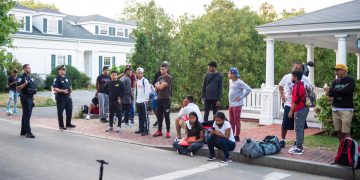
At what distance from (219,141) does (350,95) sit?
2783 millimetres

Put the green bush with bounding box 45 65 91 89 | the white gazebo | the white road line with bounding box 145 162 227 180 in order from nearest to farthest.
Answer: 1. the white road line with bounding box 145 162 227 180
2. the white gazebo
3. the green bush with bounding box 45 65 91 89

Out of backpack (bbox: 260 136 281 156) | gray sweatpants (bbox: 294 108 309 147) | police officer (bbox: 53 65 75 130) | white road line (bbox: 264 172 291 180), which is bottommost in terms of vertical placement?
white road line (bbox: 264 172 291 180)

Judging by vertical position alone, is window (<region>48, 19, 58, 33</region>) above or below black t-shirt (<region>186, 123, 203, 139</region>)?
above

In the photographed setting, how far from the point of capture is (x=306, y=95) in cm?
909

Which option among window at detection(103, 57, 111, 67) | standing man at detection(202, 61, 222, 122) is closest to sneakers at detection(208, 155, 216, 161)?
standing man at detection(202, 61, 222, 122)

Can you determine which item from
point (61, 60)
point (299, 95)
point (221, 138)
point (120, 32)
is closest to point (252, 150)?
point (221, 138)

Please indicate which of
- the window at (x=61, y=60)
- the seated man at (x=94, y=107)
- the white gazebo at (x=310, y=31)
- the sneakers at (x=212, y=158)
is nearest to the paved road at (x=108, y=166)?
the sneakers at (x=212, y=158)

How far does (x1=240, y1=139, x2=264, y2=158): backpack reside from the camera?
881 cm

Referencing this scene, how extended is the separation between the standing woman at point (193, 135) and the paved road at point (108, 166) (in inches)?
9.3

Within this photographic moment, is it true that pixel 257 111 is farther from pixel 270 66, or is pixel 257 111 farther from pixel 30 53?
pixel 30 53

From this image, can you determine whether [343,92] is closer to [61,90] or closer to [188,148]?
[188,148]

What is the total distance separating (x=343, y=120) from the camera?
884 cm

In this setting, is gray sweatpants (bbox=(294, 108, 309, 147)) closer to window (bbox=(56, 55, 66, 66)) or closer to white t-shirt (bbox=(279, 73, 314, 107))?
white t-shirt (bbox=(279, 73, 314, 107))

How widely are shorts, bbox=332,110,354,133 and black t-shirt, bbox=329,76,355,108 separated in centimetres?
14
